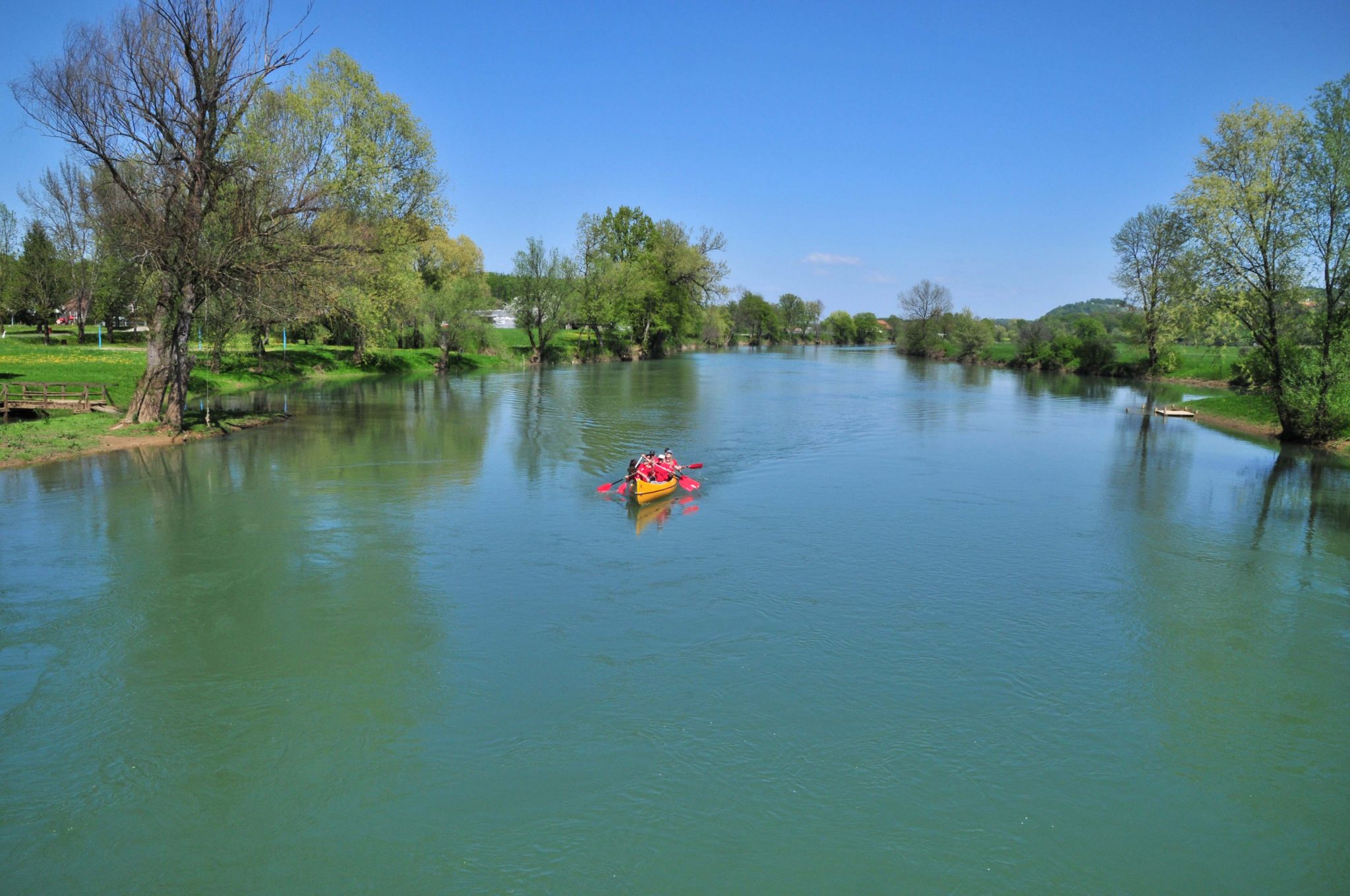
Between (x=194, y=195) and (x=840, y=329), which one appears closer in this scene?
(x=194, y=195)

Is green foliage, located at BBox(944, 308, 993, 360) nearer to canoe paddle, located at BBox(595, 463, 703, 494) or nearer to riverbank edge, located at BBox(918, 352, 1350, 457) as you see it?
riverbank edge, located at BBox(918, 352, 1350, 457)

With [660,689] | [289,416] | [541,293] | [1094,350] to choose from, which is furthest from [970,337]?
[660,689]

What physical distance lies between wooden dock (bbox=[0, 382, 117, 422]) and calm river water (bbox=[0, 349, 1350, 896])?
5706mm

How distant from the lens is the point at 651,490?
60.6ft

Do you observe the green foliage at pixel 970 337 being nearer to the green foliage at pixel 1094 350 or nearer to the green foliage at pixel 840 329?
the green foliage at pixel 1094 350

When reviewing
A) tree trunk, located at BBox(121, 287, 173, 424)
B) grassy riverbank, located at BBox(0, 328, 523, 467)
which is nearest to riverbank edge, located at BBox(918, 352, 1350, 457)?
grassy riverbank, located at BBox(0, 328, 523, 467)

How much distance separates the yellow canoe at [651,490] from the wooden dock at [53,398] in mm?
18465

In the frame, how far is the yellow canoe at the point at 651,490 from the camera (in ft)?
59.9

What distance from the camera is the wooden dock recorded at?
2378 cm

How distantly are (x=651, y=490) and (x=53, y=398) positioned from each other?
20.7 m

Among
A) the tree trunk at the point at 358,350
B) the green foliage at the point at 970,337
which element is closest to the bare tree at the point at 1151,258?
the green foliage at the point at 970,337

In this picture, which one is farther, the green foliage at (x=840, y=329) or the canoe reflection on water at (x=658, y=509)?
the green foliage at (x=840, y=329)

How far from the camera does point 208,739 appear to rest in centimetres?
838

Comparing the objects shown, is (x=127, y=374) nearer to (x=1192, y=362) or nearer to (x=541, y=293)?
(x=541, y=293)
